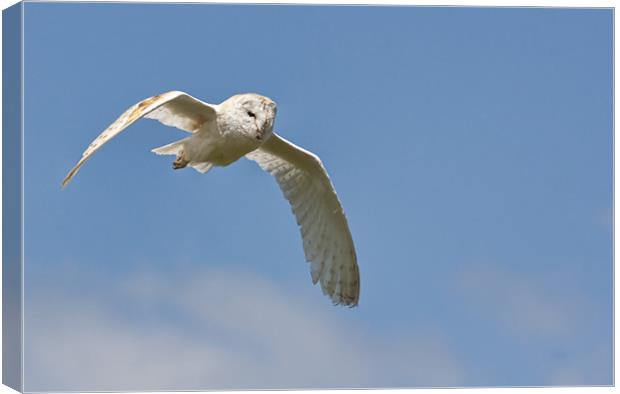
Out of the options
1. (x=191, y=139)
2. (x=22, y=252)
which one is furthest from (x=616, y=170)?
(x=22, y=252)

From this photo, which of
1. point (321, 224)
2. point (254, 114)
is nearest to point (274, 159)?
point (321, 224)

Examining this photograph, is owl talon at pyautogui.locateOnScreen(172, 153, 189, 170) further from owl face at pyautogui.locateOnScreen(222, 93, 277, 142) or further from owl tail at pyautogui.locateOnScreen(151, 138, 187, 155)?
owl face at pyautogui.locateOnScreen(222, 93, 277, 142)

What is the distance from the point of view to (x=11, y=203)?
29.5ft

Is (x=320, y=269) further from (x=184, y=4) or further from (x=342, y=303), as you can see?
(x=184, y=4)

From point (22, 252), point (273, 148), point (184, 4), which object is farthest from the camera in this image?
point (273, 148)

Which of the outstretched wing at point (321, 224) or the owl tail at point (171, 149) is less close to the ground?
the owl tail at point (171, 149)

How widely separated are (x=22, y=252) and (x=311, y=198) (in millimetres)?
2311

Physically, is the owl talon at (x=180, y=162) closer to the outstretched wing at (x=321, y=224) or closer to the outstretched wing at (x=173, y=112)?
the outstretched wing at (x=173, y=112)

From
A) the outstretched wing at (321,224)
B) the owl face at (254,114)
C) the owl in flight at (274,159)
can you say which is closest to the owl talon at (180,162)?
the owl in flight at (274,159)

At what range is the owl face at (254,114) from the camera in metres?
9.01

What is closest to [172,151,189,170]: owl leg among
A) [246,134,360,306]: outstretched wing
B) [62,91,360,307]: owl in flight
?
[62,91,360,307]: owl in flight

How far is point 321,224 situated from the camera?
10484 mm

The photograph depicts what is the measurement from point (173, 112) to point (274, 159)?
110 cm

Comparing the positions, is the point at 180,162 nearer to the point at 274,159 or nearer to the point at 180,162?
the point at 180,162
